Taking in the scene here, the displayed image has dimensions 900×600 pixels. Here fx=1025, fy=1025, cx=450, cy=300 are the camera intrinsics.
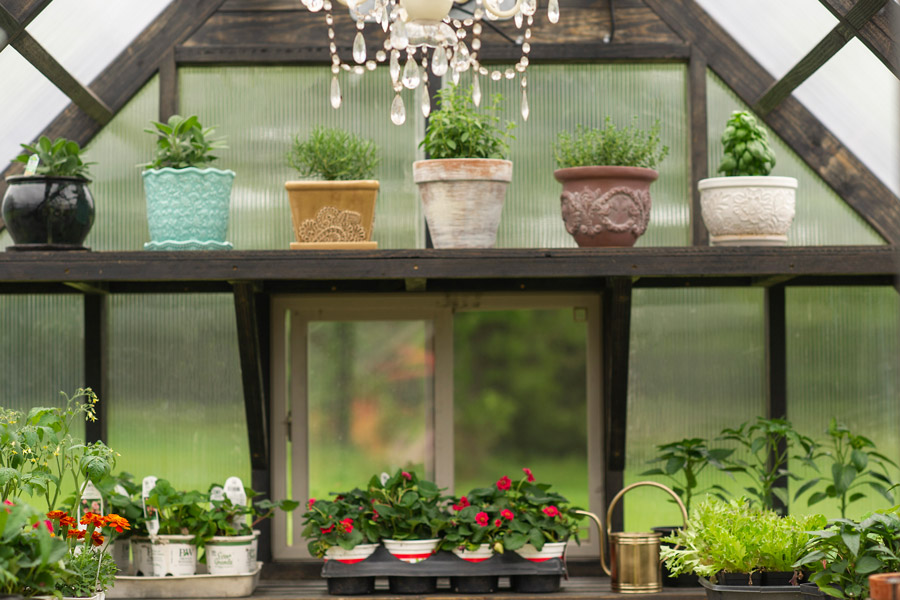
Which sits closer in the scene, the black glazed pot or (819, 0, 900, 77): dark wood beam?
(819, 0, 900, 77): dark wood beam

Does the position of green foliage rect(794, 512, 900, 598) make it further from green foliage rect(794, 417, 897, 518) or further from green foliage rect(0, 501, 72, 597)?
green foliage rect(0, 501, 72, 597)

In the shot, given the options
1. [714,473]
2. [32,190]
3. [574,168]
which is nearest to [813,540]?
[714,473]

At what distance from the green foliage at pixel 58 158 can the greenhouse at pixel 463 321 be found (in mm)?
13

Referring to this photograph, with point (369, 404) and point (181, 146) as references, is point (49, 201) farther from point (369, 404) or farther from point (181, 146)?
point (369, 404)

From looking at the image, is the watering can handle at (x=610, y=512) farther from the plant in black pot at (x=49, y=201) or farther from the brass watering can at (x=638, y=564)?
the plant in black pot at (x=49, y=201)

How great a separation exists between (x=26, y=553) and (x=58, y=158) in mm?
1586

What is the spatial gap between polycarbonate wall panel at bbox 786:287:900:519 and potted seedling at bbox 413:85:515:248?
1.31m

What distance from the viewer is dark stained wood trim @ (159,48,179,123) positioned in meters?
3.83

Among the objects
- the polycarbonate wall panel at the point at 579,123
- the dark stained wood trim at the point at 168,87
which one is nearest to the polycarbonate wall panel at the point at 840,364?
the polycarbonate wall panel at the point at 579,123

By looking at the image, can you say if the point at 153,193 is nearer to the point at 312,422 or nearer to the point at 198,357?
the point at 198,357

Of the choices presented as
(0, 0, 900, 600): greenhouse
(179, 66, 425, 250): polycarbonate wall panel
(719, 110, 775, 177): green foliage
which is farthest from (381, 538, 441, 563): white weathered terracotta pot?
(719, 110, 775, 177): green foliage

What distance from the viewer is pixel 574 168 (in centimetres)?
339

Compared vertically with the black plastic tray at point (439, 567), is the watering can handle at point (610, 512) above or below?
above

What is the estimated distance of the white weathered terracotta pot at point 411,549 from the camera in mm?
3455
